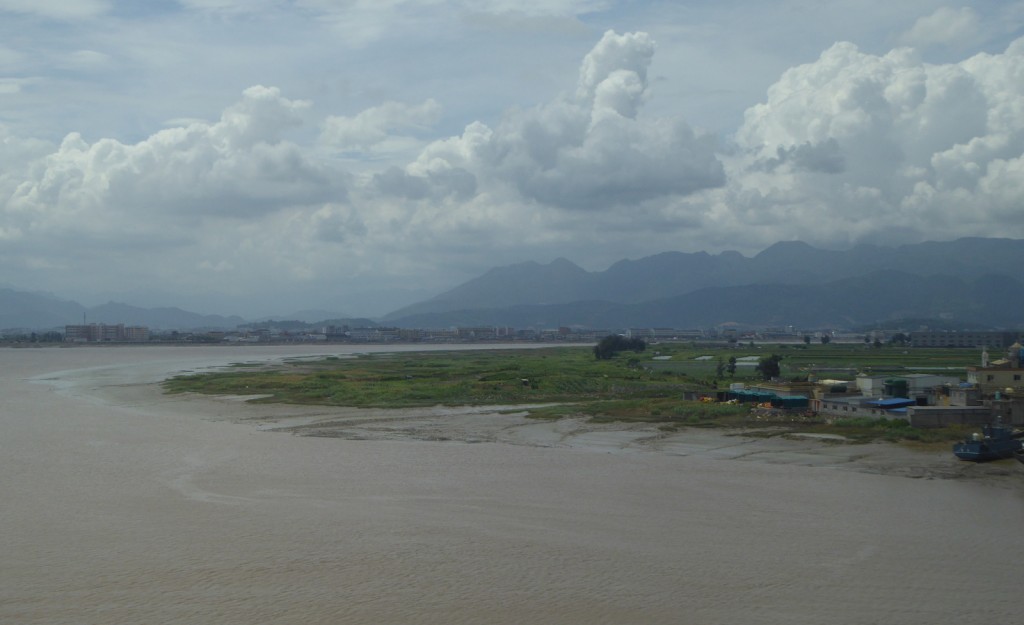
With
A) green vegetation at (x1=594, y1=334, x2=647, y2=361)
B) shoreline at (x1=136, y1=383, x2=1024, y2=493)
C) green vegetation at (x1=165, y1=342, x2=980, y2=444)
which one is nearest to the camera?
shoreline at (x1=136, y1=383, x2=1024, y2=493)

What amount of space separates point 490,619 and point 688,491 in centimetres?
793

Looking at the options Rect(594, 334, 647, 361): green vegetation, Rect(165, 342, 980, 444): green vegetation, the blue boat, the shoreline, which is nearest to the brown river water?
the blue boat

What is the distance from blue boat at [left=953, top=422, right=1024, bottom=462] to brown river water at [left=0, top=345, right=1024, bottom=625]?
521mm

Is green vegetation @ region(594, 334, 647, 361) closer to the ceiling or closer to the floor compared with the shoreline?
closer to the ceiling

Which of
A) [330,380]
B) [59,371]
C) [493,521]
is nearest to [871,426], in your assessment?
[493,521]

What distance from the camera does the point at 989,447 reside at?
20.6 metres

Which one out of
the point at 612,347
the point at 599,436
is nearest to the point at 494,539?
the point at 599,436

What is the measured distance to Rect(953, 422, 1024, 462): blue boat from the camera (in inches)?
808

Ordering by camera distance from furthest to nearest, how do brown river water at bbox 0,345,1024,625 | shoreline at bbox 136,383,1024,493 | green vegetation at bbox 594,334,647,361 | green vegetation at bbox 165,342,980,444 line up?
green vegetation at bbox 594,334,647,361, green vegetation at bbox 165,342,980,444, shoreline at bbox 136,383,1024,493, brown river water at bbox 0,345,1024,625

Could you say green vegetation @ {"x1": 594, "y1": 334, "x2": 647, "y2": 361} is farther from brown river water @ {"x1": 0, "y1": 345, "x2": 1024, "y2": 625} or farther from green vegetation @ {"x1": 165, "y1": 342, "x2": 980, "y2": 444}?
brown river water @ {"x1": 0, "y1": 345, "x2": 1024, "y2": 625}

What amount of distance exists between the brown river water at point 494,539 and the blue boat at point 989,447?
20.5 inches

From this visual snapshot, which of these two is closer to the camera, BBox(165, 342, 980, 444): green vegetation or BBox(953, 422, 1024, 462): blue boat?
BBox(953, 422, 1024, 462): blue boat

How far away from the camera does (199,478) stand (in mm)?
19188

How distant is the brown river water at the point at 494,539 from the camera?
36.4ft
